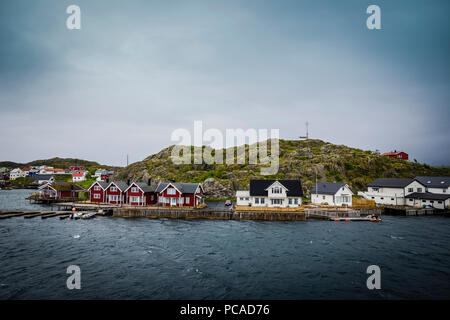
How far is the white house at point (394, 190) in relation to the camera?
7012 cm

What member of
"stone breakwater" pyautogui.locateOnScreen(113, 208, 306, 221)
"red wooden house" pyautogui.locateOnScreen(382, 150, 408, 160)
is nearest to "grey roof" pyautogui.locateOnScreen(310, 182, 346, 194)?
"stone breakwater" pyautogui.locateOnScreen(113, 208, 306, 221)

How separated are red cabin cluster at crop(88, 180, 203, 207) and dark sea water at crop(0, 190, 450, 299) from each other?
15.4m

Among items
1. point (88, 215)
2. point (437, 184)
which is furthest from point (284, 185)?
point (88, 215)

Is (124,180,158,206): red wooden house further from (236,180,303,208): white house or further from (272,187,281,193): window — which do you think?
(272,187,281,193): window

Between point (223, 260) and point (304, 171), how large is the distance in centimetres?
8477

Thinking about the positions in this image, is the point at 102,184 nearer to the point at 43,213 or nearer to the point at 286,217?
the point at 43,213

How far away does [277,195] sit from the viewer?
62.8 m

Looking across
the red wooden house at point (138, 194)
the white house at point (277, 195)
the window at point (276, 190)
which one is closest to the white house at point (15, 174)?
the red wooden house at point (138, 194)

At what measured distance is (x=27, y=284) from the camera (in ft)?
78.7

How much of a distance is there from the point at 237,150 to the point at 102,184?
330ft

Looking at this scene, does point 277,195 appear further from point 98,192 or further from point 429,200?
point 98,192

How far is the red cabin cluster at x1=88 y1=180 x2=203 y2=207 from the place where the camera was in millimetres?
66188

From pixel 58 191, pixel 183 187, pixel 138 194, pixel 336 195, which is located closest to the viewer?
pixel 336 195
